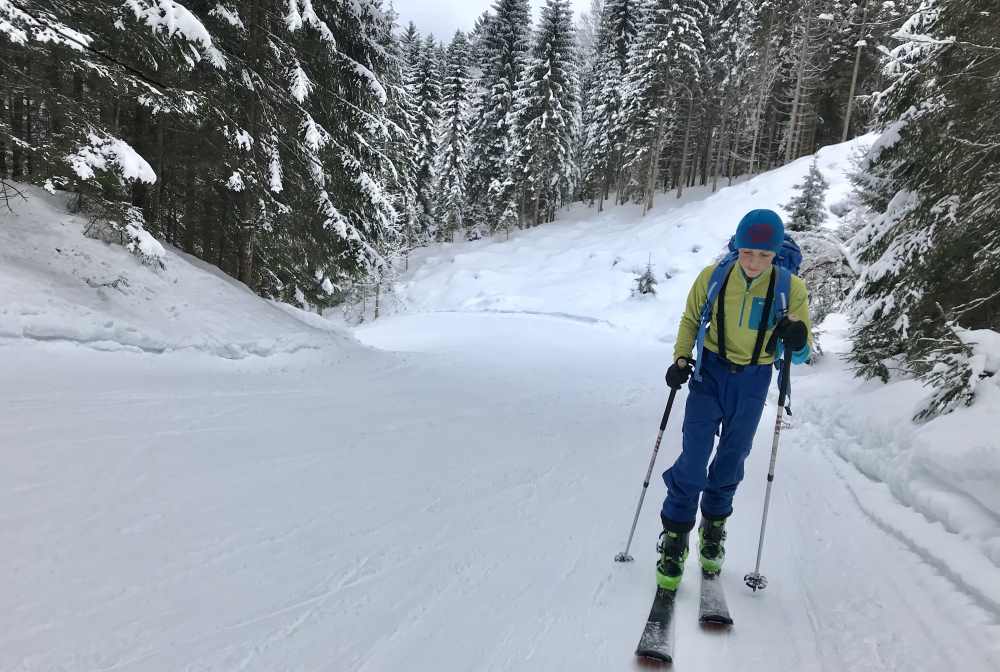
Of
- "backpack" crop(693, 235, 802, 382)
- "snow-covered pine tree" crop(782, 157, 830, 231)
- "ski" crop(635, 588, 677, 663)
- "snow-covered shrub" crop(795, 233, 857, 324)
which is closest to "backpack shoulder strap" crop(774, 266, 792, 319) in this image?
"backpack" crop(693, 235, 802, 382)

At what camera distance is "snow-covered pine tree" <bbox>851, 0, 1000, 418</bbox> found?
525 cm

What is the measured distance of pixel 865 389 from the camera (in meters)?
7.62

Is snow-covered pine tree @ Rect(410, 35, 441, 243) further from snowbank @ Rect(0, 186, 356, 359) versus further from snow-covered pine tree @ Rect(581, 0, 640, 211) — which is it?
snowbank @ Rect(0, 186, 356, 359)

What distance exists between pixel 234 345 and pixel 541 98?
29286 millimetres

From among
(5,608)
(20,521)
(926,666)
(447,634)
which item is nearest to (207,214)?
(20,521)

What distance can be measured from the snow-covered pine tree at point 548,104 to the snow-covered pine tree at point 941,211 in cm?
2636

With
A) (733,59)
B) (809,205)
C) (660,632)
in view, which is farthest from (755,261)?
(733,59)

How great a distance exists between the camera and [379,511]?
3.82m

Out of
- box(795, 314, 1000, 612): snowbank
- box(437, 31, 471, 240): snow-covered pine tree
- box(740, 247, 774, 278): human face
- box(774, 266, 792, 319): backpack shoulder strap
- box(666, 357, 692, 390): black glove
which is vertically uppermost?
box(437, 31, 471, 240): snow-covered pine tree

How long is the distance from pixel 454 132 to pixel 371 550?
3686cm

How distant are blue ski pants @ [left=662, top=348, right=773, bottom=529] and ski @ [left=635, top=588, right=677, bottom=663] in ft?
1.40

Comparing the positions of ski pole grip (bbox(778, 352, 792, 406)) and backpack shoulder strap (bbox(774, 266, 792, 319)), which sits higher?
backpack shoulder strap (bbox(774, 266, 792, 319))

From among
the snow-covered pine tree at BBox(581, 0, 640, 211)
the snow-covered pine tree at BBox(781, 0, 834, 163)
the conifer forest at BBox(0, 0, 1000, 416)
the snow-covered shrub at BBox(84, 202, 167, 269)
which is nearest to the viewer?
the conifer forest at BBox(0, 0, 1000, 416)

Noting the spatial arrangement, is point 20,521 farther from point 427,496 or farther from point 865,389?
point 865,389
